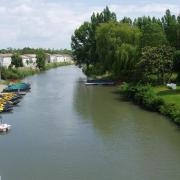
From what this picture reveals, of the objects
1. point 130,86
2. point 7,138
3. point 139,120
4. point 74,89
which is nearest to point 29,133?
point 7,138

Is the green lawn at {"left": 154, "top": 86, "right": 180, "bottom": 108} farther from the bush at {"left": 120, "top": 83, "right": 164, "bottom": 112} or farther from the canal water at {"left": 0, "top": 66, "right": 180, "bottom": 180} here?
the canal water at {"left": 0, "top": 66, "right": 180, "bottom": 180}

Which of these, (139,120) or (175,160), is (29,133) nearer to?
(139,120)

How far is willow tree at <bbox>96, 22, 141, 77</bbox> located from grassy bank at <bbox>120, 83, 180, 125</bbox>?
1001 centimetres

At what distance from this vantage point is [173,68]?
149 ft

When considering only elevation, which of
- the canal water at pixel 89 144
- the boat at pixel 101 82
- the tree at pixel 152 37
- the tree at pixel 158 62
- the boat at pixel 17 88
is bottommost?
the canal water at pixel 89 144

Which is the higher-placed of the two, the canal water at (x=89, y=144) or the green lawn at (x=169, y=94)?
the green lawn at (x=169, y=94)

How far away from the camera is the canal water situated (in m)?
19.9

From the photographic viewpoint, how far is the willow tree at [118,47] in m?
52.7

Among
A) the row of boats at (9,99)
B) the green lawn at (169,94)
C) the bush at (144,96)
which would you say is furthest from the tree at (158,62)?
the row of boats at (9,99)

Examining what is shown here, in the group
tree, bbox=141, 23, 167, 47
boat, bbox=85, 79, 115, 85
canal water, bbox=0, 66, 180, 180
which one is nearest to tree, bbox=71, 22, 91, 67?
boat, bbox=85, 79, 115, 85

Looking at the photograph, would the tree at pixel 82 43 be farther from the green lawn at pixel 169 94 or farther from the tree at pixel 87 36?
the green lawn at pixel 169 94

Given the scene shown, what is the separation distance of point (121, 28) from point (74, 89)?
1000 centimetres

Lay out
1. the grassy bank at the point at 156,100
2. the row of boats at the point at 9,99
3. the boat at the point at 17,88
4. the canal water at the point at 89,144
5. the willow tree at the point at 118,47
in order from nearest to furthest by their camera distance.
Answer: the canal water at the point at 89,144, the row of boats at the point at 9,99, the grassy bank at the point at 156,100, the boat at the point at 17,88, the willow tree at the point at 118,47

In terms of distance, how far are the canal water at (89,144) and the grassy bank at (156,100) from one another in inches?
32.0
